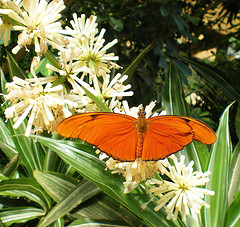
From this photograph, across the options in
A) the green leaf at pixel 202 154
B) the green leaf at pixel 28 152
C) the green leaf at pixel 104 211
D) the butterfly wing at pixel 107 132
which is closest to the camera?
the butterfly wing at pixel 107 132

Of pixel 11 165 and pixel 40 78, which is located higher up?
pixel 40 78

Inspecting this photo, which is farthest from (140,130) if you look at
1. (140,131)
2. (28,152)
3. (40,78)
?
(28,152)

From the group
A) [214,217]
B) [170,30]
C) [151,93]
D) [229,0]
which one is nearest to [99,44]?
[214,217]

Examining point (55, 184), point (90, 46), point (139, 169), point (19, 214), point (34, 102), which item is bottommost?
point (19, 214)

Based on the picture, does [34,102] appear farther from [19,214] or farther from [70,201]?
[19,214]

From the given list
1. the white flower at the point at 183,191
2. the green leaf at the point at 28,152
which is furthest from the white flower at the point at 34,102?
the green leaf at the point at 28,152

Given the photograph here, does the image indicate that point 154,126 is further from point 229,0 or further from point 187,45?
point 229,0

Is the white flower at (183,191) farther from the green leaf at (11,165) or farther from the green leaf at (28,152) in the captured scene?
the green leaf at (28,152)
